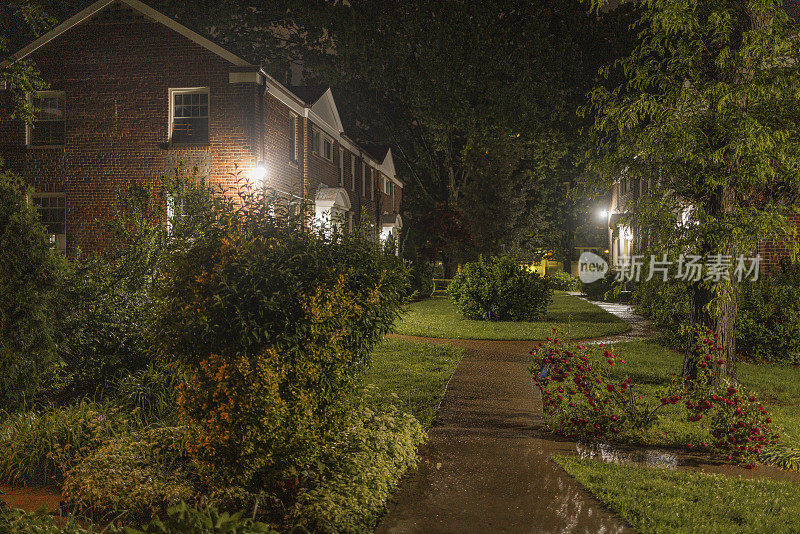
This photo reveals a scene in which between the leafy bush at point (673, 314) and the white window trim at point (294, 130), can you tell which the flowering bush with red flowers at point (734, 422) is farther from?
the white window trim at point (294, 130)

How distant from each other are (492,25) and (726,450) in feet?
60.9

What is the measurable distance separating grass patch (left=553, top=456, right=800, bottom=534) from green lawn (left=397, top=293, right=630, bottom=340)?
274 inches

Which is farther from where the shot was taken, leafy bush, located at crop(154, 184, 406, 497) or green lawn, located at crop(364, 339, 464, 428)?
green lawn, located at crop(364, 339, 464, 428)

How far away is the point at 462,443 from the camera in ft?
20.4

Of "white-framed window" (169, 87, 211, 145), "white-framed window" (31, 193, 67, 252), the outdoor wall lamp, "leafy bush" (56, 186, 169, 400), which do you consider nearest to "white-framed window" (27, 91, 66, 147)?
"white-framed window" (31, 193, 67, 252)

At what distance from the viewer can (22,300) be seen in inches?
244

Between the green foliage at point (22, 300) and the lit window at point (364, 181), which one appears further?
the lit window at point (364, 181)

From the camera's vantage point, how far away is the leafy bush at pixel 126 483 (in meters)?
4.29

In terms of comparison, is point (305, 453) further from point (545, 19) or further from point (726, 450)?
point (545, 19)

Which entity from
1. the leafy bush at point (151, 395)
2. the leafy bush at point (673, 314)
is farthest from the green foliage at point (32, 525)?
the leafy bush at point (673, 314)

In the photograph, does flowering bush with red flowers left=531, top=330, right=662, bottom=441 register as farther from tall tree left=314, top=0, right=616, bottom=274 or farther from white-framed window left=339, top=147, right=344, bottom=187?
white-framed window left=339, top=147, right=344, bottom=187

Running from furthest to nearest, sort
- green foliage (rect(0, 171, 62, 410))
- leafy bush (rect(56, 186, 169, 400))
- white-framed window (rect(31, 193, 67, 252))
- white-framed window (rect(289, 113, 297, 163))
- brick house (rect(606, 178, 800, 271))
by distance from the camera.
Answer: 1. white-framed window (rect(289, 113, 297, 163))
2. white-framed window (rect(31, 193, 67, 252))
3. brick house (rect(606, 178, 800, 271))
4. leafy bush (rect(56, 186, 169, 400))
5. green foliage (rect(0, 171, 62, 410))

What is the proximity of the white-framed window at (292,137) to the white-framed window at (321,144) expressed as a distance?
1871 mm

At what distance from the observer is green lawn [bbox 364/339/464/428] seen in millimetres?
7863
